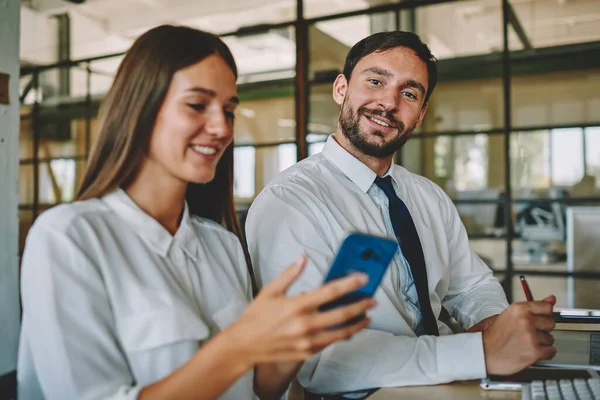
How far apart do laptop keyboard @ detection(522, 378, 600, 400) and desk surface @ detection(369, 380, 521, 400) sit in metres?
0.04

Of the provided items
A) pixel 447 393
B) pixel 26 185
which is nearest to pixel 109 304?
pixel 447 393

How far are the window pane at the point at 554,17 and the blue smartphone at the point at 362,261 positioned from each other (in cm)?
633

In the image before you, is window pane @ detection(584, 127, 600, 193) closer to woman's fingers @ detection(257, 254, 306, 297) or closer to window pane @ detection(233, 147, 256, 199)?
window pane @ detection(233, 147, 256, 199)

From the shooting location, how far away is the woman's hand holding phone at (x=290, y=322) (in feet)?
2.20

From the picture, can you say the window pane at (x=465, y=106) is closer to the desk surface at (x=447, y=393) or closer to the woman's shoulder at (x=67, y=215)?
the desk surface at (x=447, y=393)

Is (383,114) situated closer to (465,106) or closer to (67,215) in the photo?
(67,215)

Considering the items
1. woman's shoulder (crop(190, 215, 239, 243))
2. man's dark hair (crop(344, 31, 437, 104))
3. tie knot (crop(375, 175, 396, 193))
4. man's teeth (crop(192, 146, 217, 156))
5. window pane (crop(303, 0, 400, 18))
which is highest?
window pane (crop(303, 0, 400, 18))

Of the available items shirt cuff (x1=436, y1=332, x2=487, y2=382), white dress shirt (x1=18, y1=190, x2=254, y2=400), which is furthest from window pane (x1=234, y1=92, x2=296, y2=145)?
white dress shirt (x1=18, y1=190, x2=254, y2=400)

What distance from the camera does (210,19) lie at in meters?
7.50

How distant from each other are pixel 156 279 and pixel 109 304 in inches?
3.6

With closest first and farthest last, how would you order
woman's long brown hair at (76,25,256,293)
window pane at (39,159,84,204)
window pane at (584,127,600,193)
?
woman's long brown hair at (76,25,256,293), window pane at (584,127,600,193), window pane at (39,159,84,204)

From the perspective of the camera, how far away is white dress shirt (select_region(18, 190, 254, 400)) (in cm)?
80

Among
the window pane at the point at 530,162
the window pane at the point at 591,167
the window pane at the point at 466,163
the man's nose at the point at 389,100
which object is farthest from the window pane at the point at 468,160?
the man's nose at the point at 389,100

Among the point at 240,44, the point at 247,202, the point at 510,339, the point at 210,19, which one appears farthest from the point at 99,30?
the point at 510,339
